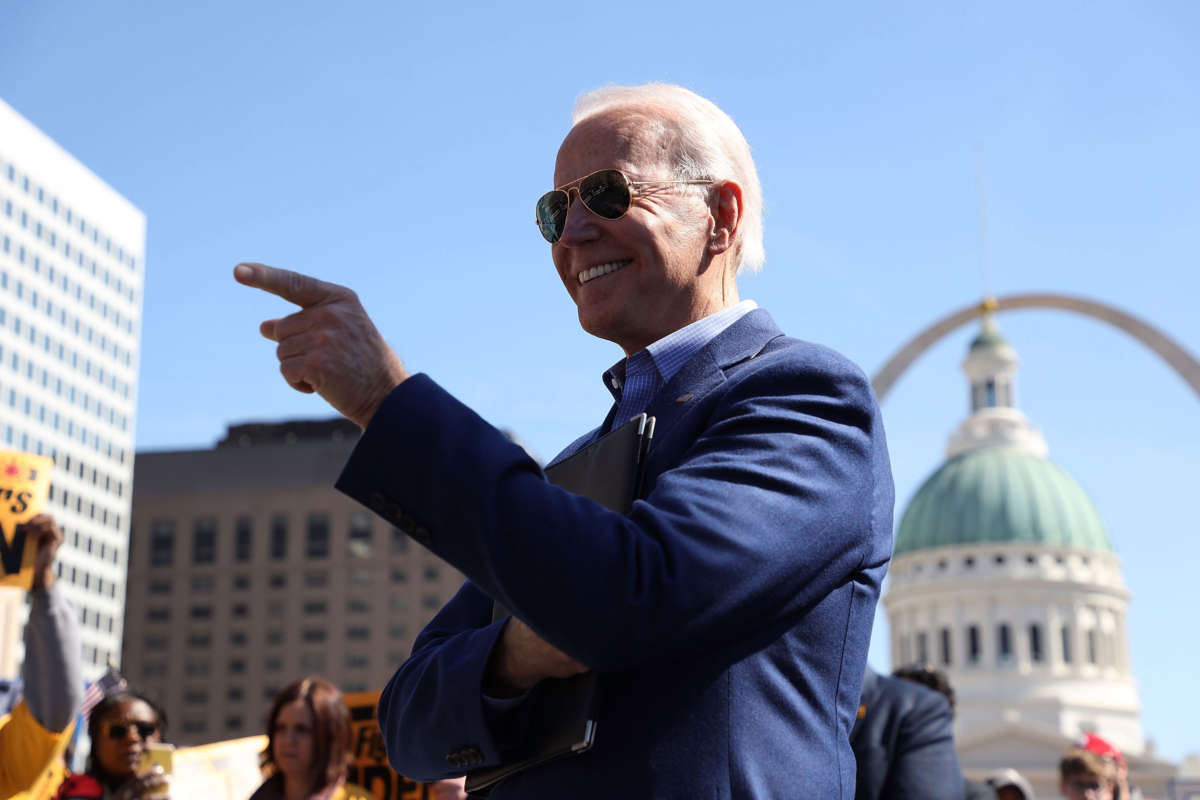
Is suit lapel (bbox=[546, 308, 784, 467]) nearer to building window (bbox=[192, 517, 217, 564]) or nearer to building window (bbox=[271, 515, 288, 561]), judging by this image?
building window (bbox=[271, 515, 288, 561])

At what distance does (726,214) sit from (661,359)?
0.31m

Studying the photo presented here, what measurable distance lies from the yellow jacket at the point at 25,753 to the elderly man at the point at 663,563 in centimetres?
317

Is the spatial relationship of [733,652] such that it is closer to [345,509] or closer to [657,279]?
[657,279]

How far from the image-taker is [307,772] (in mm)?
6078

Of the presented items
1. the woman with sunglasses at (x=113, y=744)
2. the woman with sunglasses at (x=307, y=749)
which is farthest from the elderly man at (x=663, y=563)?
the woman with sunglasses at (x=113, y=744)

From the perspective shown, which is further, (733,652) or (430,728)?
(430,728)

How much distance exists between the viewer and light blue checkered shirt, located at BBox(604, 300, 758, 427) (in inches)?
106

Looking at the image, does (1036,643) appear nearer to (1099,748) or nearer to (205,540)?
(205,540)

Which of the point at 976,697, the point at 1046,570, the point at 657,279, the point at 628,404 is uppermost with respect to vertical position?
the point at 1046,570

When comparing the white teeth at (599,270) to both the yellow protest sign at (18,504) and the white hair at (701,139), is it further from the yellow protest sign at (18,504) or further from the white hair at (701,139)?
the yellow protest sign at (18,504)

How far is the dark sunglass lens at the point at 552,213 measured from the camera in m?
2.82

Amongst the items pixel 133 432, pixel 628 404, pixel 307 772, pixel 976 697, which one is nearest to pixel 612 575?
pixel 628 404

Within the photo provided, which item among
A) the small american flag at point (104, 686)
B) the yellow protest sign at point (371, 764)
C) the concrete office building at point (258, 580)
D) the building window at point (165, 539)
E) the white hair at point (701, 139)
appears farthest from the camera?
the building window at point (165, 539)

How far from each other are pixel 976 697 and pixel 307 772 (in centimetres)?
9343
